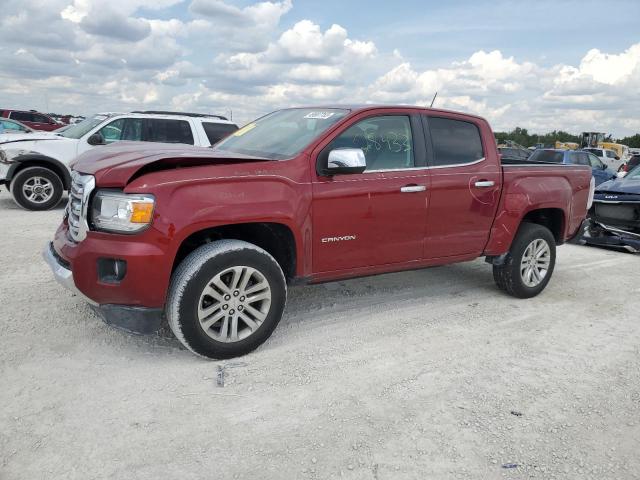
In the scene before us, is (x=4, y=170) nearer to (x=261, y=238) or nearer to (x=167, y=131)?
(x=167, y=131)

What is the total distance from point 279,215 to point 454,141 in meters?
1.98

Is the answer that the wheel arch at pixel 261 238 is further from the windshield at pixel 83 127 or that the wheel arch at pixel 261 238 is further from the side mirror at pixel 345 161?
the windshield at pixel 83 127

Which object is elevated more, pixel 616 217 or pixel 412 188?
pixel 412 188

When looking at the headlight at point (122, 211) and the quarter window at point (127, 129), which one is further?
the quarter window at point (127, 129)

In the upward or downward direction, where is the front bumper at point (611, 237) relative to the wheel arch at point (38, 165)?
downward

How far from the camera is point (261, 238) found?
153 inches

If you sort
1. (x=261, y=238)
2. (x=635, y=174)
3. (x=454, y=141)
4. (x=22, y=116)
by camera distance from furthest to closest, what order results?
(x=22, y=116) < (x=635, y=174) < (x=454, y=141) < (x=261, y=238)

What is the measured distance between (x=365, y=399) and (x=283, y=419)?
53 cm

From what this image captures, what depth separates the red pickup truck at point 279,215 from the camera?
3260 mm

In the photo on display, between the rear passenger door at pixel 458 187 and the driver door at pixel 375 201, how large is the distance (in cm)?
14

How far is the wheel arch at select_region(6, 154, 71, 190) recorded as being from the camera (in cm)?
924

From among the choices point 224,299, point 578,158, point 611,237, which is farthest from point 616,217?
point 578,158

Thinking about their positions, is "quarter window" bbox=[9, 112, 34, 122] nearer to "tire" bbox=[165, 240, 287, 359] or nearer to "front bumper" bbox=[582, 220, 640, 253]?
"front bumper" bbox=[582, 220, 640, 253]

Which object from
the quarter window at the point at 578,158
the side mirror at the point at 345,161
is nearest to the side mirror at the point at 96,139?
the side mirror at the point at 345,161
